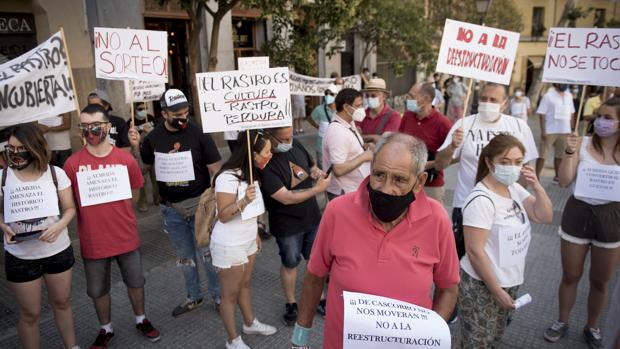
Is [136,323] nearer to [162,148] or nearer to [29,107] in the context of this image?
[162,148]

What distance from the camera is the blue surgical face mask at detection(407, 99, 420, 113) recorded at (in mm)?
4877

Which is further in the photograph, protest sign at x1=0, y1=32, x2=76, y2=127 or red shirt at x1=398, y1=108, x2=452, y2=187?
red shirt at x1=398, y1=108, x2=452, y2=187

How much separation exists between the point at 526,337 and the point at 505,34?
2.74 meters

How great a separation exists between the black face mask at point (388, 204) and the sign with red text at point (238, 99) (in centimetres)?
163

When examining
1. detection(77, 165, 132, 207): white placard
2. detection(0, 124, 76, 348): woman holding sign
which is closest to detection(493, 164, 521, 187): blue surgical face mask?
detection(77, 165, 132, 207): white placard

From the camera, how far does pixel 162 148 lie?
401cm

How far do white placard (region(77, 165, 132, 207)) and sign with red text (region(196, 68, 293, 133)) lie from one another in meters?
0.81

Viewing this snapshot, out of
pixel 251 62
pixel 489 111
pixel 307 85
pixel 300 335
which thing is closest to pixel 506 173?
pixel 489 111

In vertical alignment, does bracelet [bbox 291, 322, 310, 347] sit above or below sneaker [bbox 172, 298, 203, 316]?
above

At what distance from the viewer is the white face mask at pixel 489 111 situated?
3953 millimetres

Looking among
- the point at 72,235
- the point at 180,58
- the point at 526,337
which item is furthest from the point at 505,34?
the point at 180,58

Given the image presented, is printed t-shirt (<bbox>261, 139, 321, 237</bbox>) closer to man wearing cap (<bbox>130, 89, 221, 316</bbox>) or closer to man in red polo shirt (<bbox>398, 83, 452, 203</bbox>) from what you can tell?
man wearing cap (<bbox>130, 89, 221, 316</bbox>)

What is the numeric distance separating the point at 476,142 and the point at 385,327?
8.19 feet

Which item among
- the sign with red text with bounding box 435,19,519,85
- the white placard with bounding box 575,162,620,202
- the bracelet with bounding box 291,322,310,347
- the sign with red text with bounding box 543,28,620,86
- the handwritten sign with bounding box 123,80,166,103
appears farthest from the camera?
the handwritten sign with bounding box 123,80,166,103
